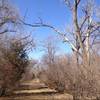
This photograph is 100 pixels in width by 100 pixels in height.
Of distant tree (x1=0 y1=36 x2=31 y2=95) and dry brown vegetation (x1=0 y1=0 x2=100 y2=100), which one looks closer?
dry brown vegetation (x1=0 y1=0 x2=100 y2=100)

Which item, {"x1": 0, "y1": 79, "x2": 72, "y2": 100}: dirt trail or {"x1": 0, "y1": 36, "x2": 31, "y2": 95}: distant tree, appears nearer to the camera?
{"x1": 0, "y1": 79, "x2": 72, "y2": 100}: dirt trail

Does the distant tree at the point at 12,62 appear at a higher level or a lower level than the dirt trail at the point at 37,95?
higher

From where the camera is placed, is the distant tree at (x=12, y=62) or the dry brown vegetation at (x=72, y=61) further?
the distant tree at (x=12, y=62)

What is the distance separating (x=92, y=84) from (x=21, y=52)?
68.9ft

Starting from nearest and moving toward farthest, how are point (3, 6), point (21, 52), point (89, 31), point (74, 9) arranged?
1. point (74, 9)
2. point (89, 31)
3. point (3, 6)
4. point (21, 52)

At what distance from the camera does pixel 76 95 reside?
1939 cm

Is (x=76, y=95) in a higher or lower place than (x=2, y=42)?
lower

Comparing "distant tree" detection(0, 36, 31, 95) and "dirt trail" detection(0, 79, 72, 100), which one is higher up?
"distant tree" detection(0, 36, 31, 95)

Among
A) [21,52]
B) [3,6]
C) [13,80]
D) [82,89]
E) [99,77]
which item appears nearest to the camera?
[99,77]

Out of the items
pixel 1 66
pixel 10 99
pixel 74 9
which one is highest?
pixel 74 9

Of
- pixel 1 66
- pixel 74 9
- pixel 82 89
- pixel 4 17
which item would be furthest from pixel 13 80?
pixel 74 9

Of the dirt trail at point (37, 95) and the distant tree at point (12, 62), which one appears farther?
the distant tree at point (12, 62)

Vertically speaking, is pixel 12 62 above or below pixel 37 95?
above

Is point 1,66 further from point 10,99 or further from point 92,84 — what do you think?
point 92,84
